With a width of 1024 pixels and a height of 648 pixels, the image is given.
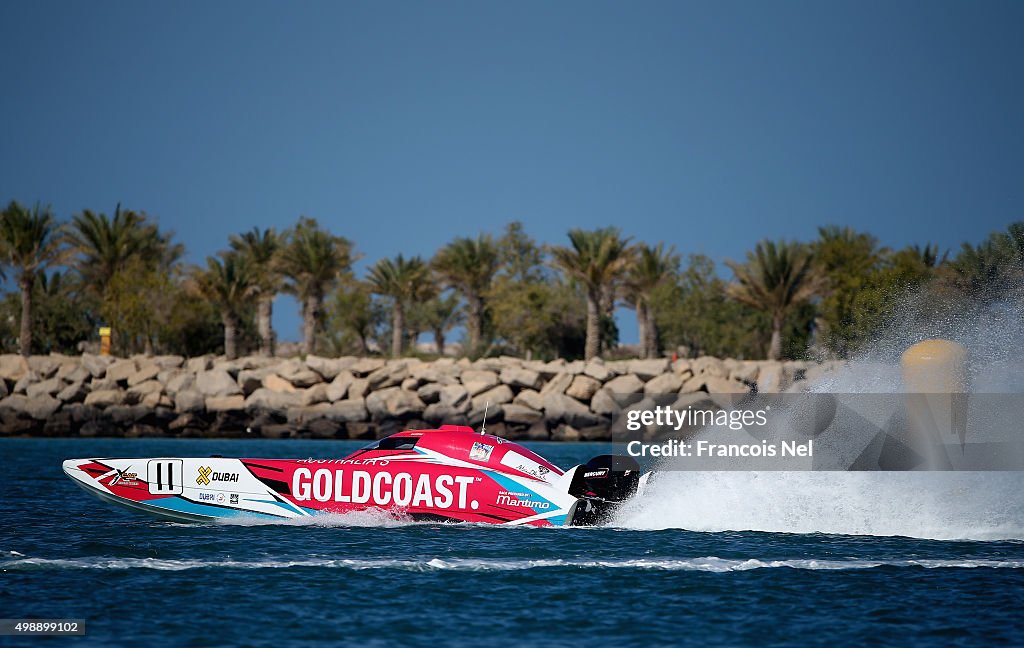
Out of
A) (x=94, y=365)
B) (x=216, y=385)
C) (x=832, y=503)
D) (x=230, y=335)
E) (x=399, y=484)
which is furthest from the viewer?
(x=230, y=335)

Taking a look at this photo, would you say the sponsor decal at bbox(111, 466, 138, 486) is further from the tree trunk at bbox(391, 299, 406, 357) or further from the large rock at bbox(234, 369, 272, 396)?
the tree trunk at bbox(391, 299, 406, 357)

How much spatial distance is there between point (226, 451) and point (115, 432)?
11.0 m

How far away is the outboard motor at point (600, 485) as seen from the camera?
17828mm

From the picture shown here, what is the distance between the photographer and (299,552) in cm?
1539

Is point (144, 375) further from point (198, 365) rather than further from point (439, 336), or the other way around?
point (439, 336)

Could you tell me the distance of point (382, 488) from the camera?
18484 millimetres

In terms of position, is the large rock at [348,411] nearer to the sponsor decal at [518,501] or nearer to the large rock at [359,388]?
the large rock at [359,388]

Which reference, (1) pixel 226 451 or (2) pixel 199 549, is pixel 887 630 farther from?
(1) pixel 226 451

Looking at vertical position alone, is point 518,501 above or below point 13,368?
below

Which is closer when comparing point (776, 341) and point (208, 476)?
point (208, 476)

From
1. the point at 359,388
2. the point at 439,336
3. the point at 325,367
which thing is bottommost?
the point at 359,388

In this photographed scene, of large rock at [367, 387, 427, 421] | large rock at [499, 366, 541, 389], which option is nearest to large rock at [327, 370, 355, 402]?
large rock at [367, 387, 427, 421]

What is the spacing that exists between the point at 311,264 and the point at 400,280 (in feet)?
18.8

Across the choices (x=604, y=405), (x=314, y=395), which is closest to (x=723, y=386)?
(x=604, y=405)
